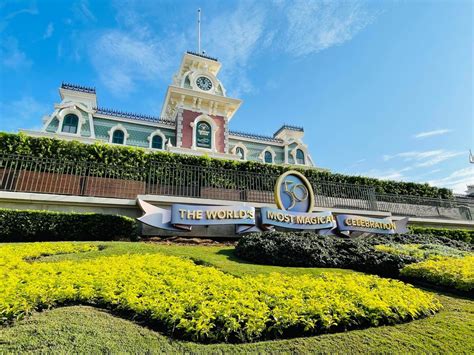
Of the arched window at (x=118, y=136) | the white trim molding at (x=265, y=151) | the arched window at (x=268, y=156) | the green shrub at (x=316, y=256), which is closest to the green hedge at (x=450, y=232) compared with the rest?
the green shrub at (x=316, y=256)

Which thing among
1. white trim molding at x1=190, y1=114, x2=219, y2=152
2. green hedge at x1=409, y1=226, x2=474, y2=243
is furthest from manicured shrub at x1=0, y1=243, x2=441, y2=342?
white trim molding at x1=190, y1=114, x2=219, y2=152

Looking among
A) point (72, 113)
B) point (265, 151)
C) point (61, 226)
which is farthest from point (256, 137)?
point (61, 226)

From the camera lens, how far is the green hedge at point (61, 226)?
8375 mm

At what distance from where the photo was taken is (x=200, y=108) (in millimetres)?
24781

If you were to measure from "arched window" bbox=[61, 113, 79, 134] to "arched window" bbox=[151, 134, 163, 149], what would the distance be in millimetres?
5770

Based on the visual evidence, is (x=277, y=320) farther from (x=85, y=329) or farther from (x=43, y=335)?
(x=43, y=335)

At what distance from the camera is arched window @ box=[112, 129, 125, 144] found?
2283cm

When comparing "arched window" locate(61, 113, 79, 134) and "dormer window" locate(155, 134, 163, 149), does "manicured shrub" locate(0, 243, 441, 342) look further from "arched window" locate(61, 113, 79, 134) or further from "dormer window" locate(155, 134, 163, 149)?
"arched window" locate(61, 113, 79, 134)

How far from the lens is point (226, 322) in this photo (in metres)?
3.11

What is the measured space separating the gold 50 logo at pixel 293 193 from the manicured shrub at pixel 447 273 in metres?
5.00

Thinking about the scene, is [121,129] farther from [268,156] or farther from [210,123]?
[268,156]

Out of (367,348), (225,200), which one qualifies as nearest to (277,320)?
(367,348)

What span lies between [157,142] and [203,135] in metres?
3.98

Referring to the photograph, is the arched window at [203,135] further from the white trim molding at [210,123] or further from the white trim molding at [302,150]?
the white trim molding at [302,150]
